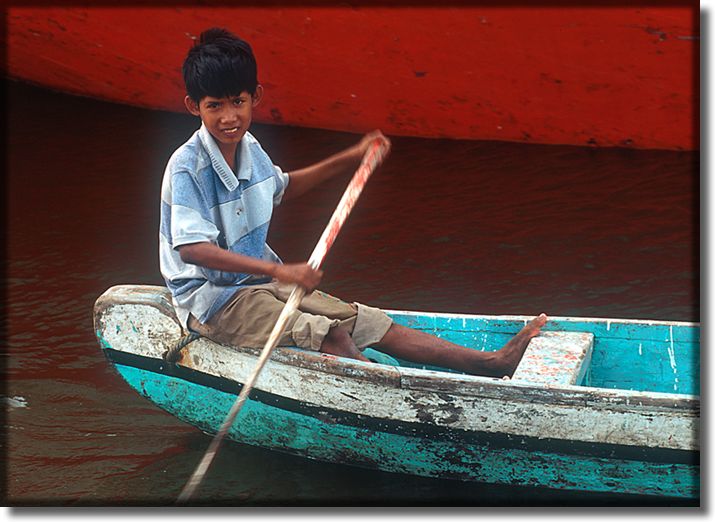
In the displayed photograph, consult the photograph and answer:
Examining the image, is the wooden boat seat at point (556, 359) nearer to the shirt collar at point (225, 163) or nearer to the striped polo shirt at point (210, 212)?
the striped polo shirt at point (210, 212)

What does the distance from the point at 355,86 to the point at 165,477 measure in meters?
2.95

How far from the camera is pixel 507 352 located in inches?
124

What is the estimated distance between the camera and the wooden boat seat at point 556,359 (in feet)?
9.53

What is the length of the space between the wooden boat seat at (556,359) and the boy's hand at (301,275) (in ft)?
2.01

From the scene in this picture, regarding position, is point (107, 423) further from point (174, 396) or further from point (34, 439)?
point (174, 396)

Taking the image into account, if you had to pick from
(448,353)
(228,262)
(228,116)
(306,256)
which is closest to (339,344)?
(448,353)

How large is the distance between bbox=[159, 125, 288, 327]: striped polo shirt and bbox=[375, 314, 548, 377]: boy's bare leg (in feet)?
1.39

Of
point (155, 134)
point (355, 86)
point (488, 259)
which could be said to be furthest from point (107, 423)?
point (155, 134)

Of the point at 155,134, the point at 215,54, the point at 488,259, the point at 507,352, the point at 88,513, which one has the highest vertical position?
the point at 155,134

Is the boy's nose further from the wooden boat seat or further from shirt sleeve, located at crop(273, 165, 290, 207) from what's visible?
the wooden boat seat

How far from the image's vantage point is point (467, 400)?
2.81m

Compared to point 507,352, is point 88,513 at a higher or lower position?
lower

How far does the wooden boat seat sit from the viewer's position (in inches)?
114

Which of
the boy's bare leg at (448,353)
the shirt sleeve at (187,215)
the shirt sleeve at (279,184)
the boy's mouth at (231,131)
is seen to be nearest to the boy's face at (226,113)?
the boy's mouth at (231,131)
